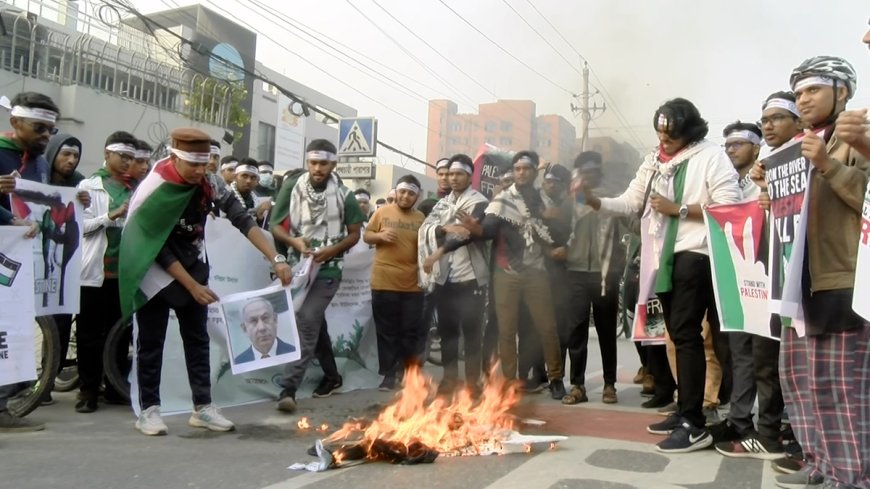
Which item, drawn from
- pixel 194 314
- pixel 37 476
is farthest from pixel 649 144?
pixel 37 476

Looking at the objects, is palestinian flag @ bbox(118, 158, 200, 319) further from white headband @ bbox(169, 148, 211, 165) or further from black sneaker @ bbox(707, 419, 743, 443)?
black sneaker @ bbox(707, 419, 743, 443)

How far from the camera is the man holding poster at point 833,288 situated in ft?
9.87

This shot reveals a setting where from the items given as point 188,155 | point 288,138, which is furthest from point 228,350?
point 288,138

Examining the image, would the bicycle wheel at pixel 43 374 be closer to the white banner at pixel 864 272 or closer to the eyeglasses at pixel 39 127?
the eyeglasses at pixel 39 127

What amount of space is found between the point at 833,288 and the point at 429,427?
2124mm

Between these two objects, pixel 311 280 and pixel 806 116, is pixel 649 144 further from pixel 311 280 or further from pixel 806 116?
pixel 311 280

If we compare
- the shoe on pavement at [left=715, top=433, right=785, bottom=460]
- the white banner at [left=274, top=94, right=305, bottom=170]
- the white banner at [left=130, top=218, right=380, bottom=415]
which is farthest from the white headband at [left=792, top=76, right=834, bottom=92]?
the white banner at [left=274, top=94, right=305, bottom=170]

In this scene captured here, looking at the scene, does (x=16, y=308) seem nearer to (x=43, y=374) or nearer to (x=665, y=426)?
(x=43, y=374)

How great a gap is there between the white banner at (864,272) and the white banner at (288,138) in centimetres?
4283

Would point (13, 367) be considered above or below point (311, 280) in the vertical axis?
below

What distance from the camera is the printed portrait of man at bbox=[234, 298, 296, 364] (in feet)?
17.1

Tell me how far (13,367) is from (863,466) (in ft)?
15.0

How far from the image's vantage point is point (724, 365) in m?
5.32

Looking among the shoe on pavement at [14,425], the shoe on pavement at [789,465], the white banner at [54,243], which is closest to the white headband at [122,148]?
the white banner at [54,243]
